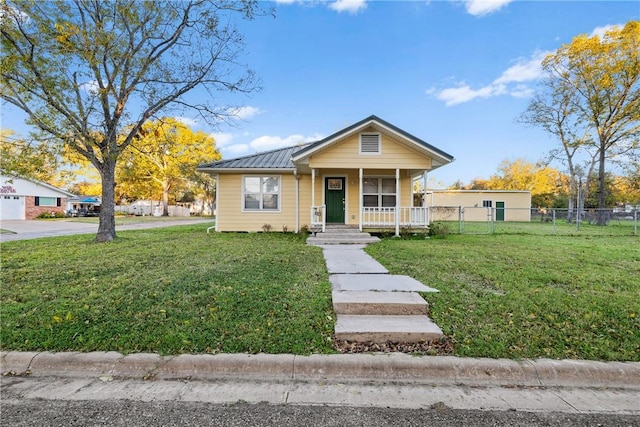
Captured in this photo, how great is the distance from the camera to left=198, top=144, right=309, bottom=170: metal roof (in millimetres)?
12469

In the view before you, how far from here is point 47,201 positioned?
3162 cm

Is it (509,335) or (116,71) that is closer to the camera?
(509,335)

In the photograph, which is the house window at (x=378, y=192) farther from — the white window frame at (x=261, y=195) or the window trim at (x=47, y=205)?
the window trim at (x=47, y=205)

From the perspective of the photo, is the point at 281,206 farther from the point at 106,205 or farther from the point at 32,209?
the point at 32,209

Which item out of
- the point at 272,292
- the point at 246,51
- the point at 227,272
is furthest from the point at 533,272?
the point at 246,51

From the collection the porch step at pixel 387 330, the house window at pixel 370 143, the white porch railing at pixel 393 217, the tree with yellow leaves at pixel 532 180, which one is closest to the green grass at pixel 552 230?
the white porch railing at pixel 393 217

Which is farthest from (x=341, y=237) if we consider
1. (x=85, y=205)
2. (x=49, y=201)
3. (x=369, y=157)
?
(x=85, y=205)

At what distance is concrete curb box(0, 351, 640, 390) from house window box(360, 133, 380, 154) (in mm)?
9274

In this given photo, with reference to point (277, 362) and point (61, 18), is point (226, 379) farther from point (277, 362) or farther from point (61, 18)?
point (61, 18)

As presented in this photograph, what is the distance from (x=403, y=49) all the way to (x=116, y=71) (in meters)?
11.5

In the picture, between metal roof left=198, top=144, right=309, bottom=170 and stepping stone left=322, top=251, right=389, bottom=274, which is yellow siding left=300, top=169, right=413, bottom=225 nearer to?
metal roof left=198, top=144, right=309, bottom=170

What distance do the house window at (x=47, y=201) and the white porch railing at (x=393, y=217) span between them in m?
34.9

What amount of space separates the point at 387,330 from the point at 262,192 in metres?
10.4

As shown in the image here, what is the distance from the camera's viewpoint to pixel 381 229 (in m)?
11.7
